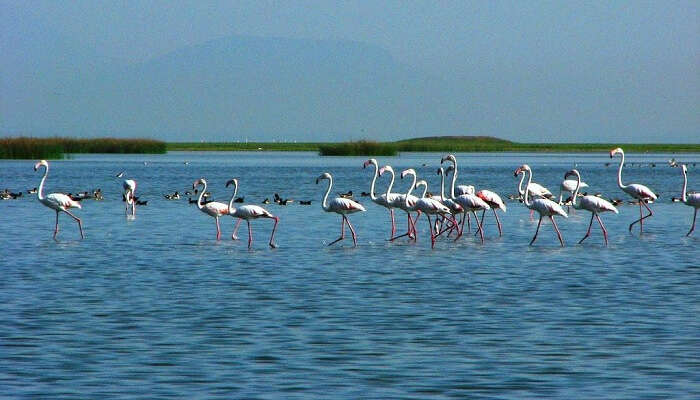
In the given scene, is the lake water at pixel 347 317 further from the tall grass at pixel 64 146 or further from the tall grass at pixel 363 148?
the tall grass at pixel 363 148

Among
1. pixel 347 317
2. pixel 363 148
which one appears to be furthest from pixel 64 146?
pixel 347 317

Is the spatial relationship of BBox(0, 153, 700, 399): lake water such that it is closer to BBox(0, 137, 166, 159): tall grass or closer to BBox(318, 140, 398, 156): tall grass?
BBox(0, 137, 166, 159): tall grass

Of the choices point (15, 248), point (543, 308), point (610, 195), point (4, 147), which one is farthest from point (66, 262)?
point (4, 147)

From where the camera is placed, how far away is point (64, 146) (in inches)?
3787

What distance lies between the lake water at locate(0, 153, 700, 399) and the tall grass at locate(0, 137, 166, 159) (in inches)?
2109

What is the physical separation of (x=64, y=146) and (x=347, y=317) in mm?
86640

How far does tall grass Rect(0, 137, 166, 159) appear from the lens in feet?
253

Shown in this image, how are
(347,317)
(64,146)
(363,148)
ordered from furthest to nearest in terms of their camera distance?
(363,148), (64,146), (347,317)

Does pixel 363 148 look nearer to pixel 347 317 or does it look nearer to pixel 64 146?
pixel 64 146

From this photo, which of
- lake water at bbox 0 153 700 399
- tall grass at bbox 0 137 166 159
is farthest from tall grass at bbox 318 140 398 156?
lake water at bbox 0 153 700 399

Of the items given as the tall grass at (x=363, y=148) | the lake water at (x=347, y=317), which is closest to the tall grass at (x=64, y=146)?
the tall grass at (x=363, y=148)

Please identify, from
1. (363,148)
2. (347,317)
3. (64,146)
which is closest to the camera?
(347,317)

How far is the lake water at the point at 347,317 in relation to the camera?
993 cm

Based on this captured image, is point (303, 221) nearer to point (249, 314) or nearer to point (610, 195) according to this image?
point (249, 314)
